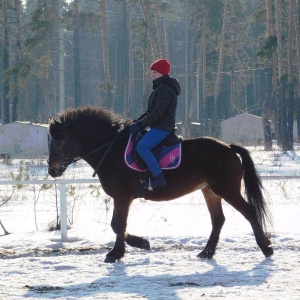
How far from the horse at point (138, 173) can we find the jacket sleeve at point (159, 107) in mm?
497

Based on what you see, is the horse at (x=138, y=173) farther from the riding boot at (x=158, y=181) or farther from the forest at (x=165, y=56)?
the forest at (x=165, y=56)

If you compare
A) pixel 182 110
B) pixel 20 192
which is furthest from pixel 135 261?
pixel 182 110

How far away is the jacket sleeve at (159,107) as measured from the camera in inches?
384

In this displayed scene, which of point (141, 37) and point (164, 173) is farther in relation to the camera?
point (141, 37)

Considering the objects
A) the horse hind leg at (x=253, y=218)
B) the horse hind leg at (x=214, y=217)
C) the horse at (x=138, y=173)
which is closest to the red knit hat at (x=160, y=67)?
the horse at (x=138, y=173)

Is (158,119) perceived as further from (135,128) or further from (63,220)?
(63,220)

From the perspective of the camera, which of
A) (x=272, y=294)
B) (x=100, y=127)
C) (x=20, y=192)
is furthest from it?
(x=20, y=192)

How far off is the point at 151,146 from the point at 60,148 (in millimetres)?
1286

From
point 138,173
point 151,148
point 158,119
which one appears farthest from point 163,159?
point 158,119

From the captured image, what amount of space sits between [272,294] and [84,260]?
3.14 metres

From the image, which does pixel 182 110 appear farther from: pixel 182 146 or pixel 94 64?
pixel 182 146

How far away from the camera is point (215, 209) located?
1045 centimetres

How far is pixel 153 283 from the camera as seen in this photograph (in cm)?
816

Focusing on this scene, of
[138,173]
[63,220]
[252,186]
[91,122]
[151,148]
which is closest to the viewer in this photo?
[151,148]
